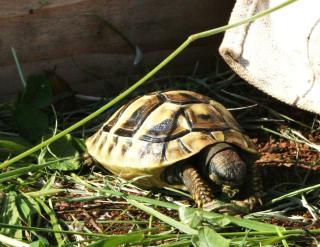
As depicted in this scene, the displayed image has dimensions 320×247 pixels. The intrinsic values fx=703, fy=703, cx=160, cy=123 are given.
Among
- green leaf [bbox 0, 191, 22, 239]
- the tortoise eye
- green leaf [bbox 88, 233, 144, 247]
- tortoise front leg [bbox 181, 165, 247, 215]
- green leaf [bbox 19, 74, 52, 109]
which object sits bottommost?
green leaf [bbox 0, 191, 22, 239]

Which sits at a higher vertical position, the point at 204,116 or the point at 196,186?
the point at 204,116

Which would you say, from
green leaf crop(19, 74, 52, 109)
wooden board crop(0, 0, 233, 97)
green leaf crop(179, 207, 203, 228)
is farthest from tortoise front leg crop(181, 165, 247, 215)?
wooden board crop(0, 0, 233, 97)

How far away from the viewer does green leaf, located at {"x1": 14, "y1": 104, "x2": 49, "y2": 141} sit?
284 centimetres

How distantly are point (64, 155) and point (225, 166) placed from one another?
0.69 metres

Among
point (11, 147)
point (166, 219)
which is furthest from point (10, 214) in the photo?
point (166, 219)

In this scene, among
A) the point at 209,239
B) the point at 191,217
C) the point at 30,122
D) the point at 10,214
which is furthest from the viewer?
the point at 30,122

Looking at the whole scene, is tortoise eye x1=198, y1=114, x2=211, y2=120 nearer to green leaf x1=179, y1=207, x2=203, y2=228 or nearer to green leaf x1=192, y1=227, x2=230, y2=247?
green leaf x1=179, y1=207, x2=203, y2=228

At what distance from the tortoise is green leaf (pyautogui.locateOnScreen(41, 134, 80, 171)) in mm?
83

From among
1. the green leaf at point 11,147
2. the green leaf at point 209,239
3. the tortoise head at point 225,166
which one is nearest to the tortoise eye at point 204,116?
the tortoise head at point 225,166

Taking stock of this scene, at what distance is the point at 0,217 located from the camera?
2.31 metres

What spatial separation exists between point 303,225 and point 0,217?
1.00 metres

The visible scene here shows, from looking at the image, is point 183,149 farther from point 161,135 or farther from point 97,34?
point 97,34

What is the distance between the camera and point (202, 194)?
7.83 ft

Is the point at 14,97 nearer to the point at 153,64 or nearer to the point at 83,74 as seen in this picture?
the point at 83,74
